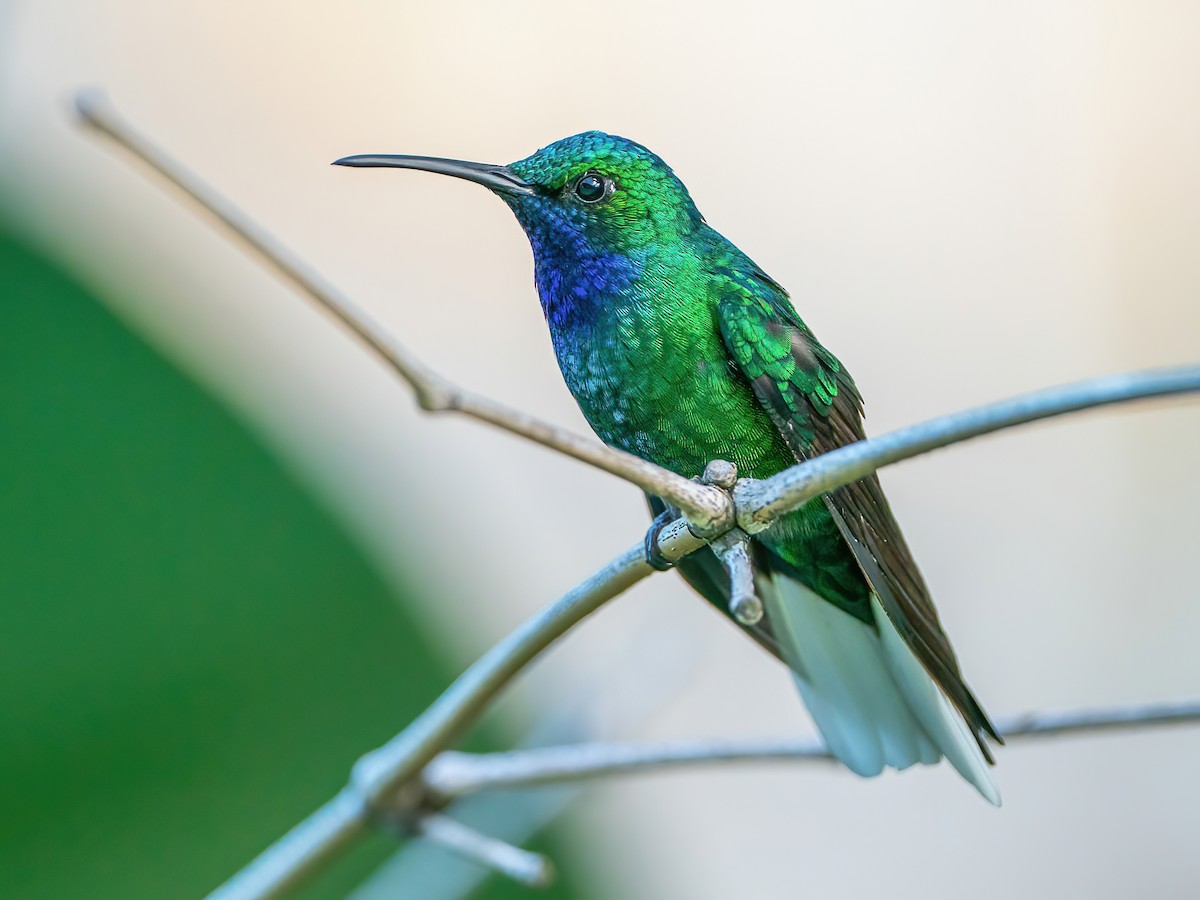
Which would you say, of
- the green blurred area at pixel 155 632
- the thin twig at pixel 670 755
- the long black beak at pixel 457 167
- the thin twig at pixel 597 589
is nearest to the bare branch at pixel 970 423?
the thin twig at pixel 597 589

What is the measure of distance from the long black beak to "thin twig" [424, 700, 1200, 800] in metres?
0.35

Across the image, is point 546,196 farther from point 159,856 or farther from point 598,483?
point 159,856

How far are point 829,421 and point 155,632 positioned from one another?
1228 mm

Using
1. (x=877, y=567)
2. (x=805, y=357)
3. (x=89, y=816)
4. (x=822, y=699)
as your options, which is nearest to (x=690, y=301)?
(x=805, y=357)

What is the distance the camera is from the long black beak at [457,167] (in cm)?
43

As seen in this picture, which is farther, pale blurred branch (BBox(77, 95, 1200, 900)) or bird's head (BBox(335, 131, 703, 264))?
bird's head (BBox(335, 131, 703, 264))

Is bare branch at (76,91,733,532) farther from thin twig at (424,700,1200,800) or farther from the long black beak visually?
thin twig at (424,700,1200,800)

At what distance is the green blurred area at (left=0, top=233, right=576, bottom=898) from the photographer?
4.69ft

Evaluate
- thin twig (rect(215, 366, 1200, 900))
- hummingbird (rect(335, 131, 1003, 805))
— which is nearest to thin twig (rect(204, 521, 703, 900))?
thin twig (rect(215, 366, 1200, 900))

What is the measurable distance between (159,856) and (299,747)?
0.24m

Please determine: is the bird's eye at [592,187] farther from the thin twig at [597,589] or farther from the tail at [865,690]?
the tail at [865,690]

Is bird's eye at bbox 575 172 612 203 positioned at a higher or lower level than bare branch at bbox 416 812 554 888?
higher

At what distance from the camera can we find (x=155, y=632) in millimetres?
1577

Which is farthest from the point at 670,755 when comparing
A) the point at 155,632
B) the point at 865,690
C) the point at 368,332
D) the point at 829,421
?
the point at 155,632
